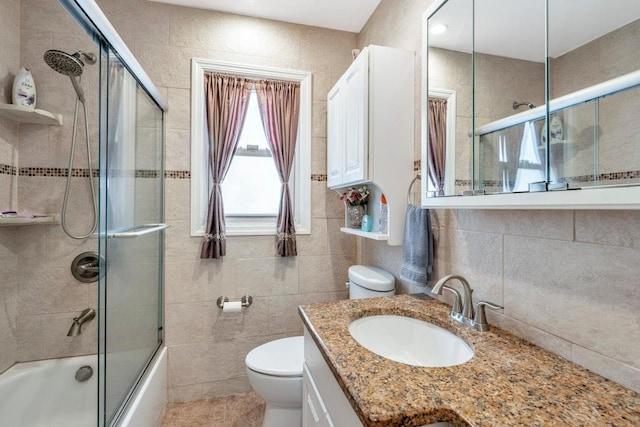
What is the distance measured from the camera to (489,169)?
0.93 metres

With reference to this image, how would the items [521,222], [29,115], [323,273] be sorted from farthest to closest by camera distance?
[323,273] < [29,115] < [521,222]

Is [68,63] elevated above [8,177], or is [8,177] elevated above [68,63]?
[68,63]

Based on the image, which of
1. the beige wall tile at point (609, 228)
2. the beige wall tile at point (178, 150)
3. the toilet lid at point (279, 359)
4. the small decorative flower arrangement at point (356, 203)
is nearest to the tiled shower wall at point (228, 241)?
the beige wall tile at point (178, 150)

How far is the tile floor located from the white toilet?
32 centimetres

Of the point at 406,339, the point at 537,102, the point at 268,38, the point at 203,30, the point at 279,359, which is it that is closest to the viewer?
the point at 537,102

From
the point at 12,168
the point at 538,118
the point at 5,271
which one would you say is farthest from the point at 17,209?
the point at 538,118

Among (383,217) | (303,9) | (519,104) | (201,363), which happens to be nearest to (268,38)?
(303,9)

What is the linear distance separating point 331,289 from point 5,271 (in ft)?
5.86

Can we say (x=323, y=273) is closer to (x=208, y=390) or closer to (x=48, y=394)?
(x=208, y=390)

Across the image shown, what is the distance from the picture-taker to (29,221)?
1404mm

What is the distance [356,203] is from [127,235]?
1.25 m

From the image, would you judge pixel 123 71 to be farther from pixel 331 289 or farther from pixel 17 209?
pixel 331 289

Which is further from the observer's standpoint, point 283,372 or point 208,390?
point 208,390

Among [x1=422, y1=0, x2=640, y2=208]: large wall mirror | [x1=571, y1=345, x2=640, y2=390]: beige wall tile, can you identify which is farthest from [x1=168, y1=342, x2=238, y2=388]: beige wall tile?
[x1=571, y1=345, x2=640, y2=390]: beige wall tile
